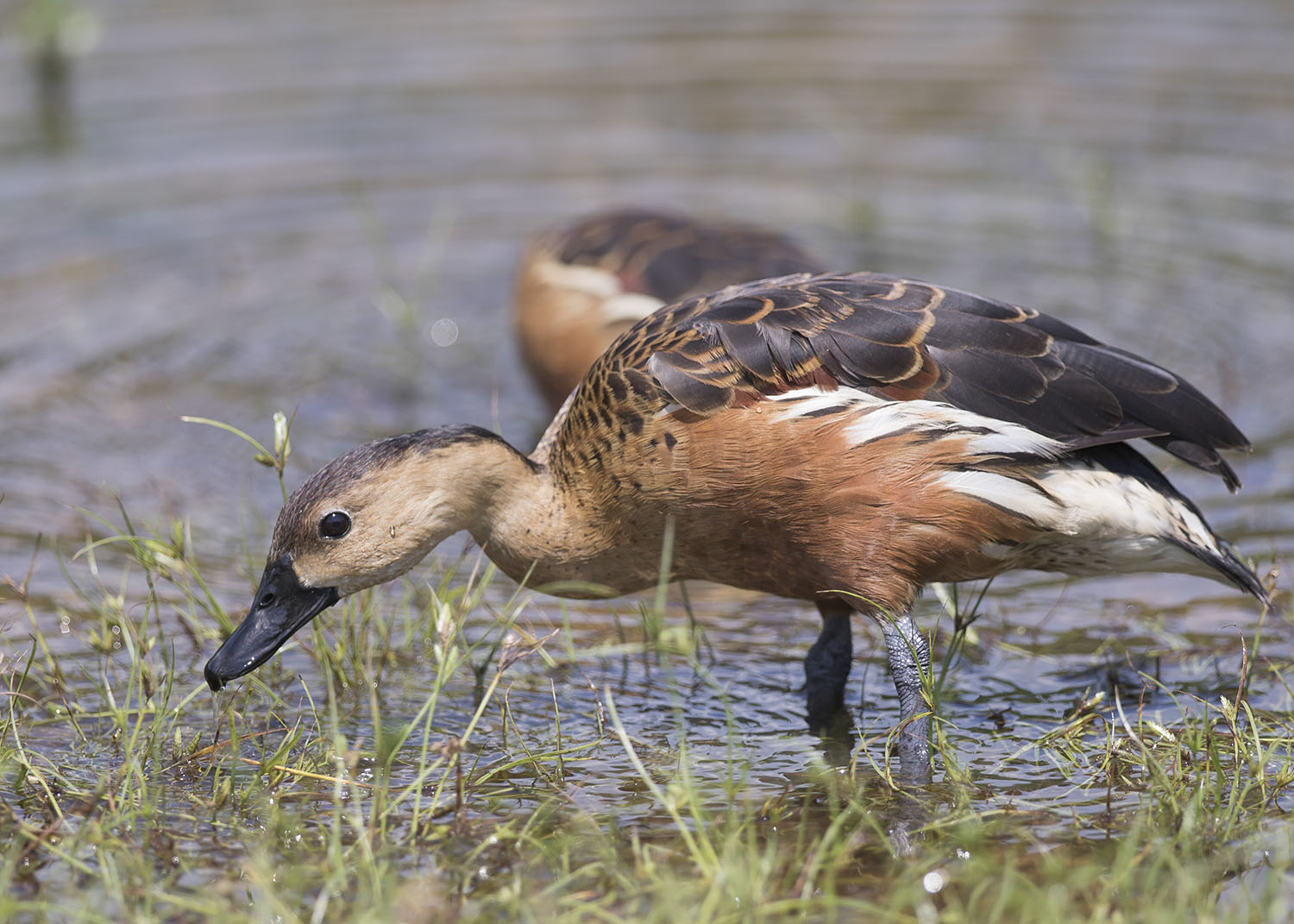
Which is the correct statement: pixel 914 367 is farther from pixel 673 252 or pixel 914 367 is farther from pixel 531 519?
pixel 673 252

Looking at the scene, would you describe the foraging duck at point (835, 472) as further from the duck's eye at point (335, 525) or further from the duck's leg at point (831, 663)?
the duck's leg at point (831, 663)

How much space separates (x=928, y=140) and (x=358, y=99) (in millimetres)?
4166

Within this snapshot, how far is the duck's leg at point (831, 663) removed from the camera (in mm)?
5250

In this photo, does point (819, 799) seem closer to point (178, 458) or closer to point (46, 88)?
point (178, 458)

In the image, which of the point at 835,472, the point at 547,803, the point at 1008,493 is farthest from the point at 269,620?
the point at 1008,493

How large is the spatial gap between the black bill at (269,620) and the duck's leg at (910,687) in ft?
5.54

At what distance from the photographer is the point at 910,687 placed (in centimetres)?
484

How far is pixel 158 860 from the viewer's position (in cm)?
413

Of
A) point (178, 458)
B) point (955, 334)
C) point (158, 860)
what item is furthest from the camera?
point (178, 458)

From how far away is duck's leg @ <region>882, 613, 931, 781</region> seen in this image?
4.70 metres

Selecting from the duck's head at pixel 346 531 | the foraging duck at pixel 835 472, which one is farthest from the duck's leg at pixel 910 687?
the duck's head at pixel 346 531

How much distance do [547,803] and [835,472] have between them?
128 cm

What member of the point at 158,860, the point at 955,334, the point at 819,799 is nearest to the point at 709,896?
the point at 819,799

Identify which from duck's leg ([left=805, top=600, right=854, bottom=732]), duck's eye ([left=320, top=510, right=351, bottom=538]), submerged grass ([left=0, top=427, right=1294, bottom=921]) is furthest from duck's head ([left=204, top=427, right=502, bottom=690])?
duck's leg ([left=805, top=600, right=854, bottom=732])
